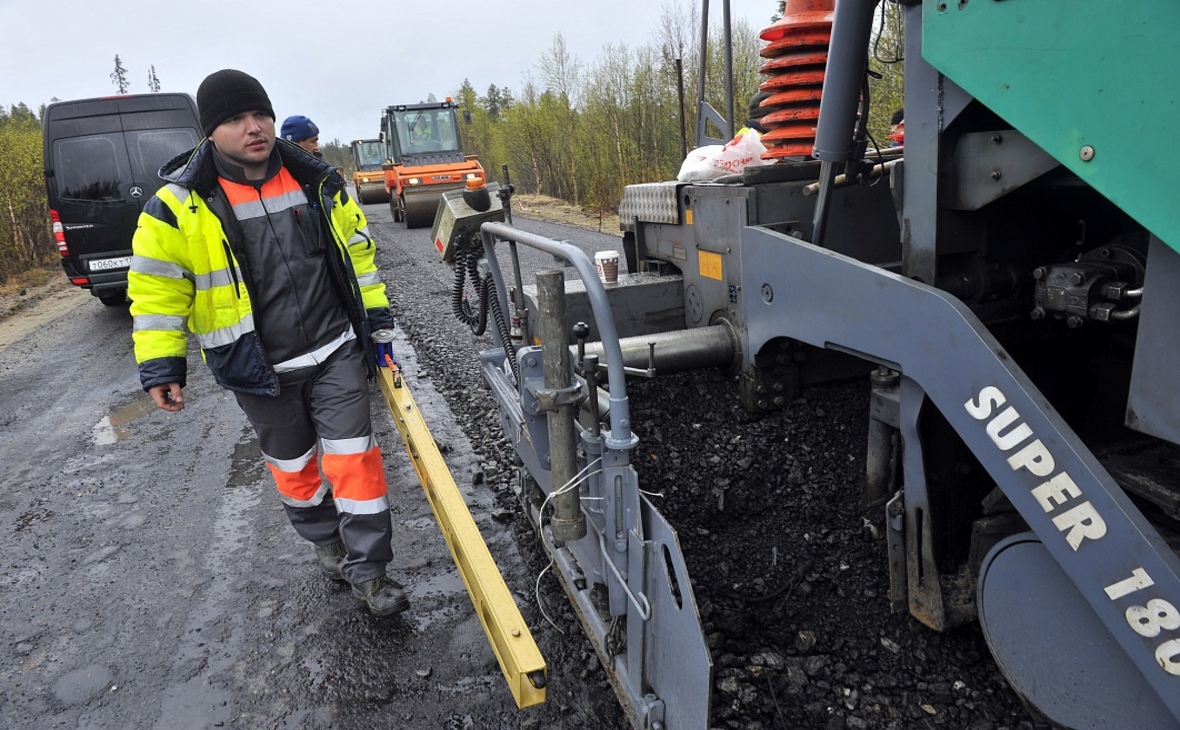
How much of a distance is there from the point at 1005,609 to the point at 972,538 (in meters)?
0.20

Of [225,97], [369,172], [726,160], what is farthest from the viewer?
[369,172]

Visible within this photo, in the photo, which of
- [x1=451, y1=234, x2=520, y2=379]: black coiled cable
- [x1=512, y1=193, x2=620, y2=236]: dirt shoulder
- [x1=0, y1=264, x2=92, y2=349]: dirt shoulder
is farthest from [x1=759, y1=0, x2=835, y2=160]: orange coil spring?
[x1=512, y1=193, x2=620, y2=236]: dirt shoulder

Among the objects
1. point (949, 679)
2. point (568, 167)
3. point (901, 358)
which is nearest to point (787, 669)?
point (949, 679)

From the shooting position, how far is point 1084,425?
2.40 m

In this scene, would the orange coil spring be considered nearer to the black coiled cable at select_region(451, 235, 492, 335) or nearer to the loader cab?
the black coiled cable at select_region(451, 235, 492, 335)

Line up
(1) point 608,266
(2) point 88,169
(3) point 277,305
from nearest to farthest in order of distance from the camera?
1. (3) point 277,305
2. (1) point 608,266
3. (2) point 88,169

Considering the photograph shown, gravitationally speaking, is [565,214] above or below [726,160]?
below

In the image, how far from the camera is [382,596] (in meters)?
2.91

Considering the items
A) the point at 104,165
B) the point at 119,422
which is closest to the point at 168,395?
the point at 119,422

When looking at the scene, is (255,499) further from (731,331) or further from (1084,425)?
(1084,425)

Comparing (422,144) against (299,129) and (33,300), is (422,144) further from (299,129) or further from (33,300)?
(299,129)

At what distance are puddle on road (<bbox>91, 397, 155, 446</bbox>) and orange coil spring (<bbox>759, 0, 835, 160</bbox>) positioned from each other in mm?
4558

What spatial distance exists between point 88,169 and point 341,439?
25.6 feet

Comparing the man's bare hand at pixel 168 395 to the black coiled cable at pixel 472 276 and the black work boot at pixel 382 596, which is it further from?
the black coiled cable at pixel 472 276
